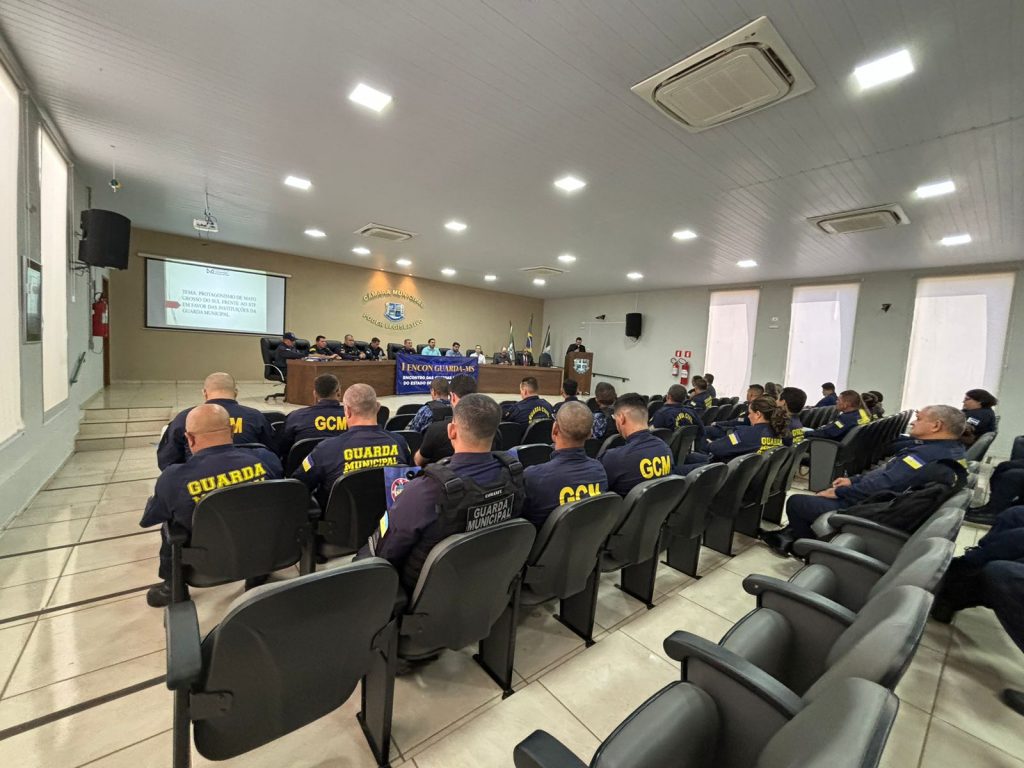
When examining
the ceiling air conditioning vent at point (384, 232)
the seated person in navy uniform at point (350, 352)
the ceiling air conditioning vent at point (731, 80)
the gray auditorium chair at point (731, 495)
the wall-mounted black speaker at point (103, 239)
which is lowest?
the gray auditorium chair at point (731, 495)

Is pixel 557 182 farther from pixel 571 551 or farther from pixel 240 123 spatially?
pixel 571 551

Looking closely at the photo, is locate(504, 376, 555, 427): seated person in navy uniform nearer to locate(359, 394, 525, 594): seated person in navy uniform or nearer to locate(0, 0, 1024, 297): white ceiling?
locate(0, 0, 1024, 297): white ceiling

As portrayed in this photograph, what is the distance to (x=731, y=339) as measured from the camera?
10617 mm

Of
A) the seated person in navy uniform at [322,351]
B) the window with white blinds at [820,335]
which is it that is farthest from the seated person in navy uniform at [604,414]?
the window with white blinds at [820,335]

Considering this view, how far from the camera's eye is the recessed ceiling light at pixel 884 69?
2498mm

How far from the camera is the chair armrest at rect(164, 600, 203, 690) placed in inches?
37.4

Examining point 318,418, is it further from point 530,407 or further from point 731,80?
point 731,80

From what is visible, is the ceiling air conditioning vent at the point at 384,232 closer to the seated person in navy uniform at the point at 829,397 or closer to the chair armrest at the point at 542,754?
the chair armrest at the point at 542,754

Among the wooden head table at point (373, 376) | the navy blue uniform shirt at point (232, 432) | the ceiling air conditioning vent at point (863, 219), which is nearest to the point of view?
the navy blue uniform shirt at point (232, 432)

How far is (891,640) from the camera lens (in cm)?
84

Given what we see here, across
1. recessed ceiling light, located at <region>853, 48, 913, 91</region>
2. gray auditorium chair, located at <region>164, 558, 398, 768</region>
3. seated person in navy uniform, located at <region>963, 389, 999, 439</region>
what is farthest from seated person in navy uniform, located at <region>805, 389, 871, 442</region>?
gray auditorium chair, located at <region>164, 558, 398, 768</region>

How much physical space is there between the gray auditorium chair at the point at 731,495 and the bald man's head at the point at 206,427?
9.41 ft

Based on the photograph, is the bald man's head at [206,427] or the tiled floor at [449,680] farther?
the bald man's head at [206,427]

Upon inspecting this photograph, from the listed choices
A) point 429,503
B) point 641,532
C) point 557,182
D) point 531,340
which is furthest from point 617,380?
point 429,503
